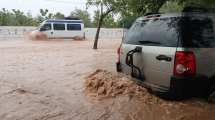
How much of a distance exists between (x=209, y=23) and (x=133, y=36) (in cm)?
144

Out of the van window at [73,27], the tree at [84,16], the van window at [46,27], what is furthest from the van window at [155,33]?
the tree at [84,16]

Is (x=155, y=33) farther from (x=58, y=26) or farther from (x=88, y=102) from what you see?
(x=58, y=26)

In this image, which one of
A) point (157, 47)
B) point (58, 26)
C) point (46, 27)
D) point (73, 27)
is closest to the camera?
point (157, 47)

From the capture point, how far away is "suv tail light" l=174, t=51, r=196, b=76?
5168 mm

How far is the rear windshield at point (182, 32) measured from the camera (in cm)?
531

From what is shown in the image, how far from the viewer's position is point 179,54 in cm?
518

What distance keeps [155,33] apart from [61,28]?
27.2 m

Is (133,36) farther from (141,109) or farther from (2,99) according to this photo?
(2,99)

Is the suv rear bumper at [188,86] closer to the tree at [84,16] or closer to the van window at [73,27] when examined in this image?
the van window at [73,27]

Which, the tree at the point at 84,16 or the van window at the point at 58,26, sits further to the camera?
the tree at the point at 84,16

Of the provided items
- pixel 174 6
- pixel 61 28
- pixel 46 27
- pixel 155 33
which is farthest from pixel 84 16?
pixel 155 33

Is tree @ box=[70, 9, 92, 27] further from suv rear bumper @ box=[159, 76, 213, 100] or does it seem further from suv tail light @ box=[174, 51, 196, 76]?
suv tail light @ box=[174, 51, 196, 76]

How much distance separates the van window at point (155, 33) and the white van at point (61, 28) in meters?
26.1

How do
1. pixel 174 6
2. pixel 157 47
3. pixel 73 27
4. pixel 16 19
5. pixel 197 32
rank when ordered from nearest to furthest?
pixel 197 32 → pixel 157 47 → pixel 174 6 → pixel 73 27 → pixel 16 19
